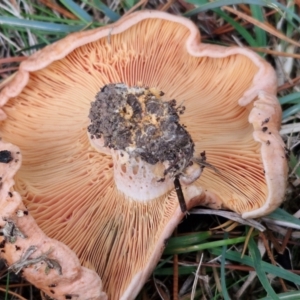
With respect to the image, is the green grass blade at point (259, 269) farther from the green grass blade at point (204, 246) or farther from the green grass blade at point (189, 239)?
the green grass blade at point (189, 239)

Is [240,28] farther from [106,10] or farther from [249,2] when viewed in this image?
[106,10]

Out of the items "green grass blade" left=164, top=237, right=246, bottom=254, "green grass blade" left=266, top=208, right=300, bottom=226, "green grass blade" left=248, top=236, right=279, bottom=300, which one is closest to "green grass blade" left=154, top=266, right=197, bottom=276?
"green grass blade" left=164, top=237, right=246, bottom=254

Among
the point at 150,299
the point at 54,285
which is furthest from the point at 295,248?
the point at 54,285

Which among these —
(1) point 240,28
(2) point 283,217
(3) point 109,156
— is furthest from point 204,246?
(1) point 240,28

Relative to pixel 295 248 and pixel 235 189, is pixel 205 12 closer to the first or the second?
pixel 235 189

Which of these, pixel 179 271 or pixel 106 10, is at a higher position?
pixel 106 10
